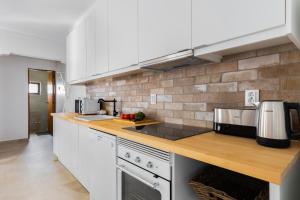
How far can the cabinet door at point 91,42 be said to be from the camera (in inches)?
93.1

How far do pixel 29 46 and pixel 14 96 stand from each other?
1654 millimetres

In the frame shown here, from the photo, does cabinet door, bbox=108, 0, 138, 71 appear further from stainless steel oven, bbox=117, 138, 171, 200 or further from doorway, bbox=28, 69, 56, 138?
doorway, bbox=28, 69, 56, 138

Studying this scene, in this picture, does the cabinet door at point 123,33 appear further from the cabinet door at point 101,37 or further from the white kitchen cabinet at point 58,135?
the white kitchen cabinet at point 58,135

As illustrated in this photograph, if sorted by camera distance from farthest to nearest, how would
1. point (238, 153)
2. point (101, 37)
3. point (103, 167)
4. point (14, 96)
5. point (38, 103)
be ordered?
point (38, 103) → point (14, 96) → point (101, 37) → point (103, 167) → point (238, 153)

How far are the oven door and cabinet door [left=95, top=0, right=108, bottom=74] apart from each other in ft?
4.14

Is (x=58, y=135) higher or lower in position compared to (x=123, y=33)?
lower

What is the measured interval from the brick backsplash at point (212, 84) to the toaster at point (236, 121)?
17 cm

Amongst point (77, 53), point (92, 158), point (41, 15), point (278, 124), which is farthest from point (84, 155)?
point (41, 15)

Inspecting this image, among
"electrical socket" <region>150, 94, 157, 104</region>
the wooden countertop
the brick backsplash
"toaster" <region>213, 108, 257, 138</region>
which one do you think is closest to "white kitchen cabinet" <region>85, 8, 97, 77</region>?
the brick backsplash

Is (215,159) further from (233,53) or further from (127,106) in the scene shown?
(127,106)

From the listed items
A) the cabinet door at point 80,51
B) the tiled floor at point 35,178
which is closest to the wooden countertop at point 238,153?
the tiled floor at point 35,178

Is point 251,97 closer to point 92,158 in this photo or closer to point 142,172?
point 142,172

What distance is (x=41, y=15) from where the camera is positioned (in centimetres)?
271

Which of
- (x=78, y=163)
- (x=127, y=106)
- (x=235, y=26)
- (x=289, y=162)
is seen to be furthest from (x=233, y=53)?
(x=78, y=163)
